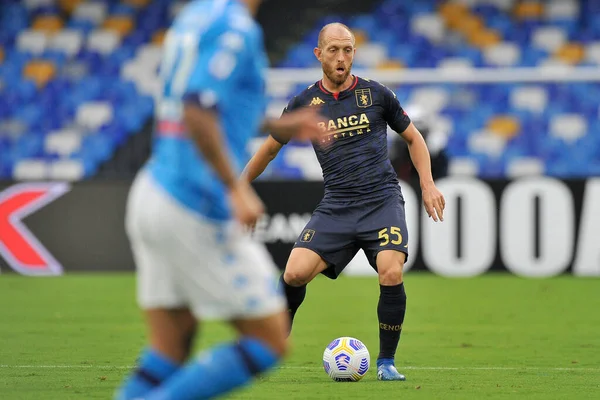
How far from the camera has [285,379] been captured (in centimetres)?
706

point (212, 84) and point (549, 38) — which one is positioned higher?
point (212, 84)

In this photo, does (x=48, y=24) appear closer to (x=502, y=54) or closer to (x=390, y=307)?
(x=502, y=54)

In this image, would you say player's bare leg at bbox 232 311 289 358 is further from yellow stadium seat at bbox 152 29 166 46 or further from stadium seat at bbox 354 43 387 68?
yellow stadium seat at bbox 152 29 166 46

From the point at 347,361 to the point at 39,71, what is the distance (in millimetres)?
15400

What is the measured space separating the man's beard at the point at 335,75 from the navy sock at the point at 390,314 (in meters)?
1.41

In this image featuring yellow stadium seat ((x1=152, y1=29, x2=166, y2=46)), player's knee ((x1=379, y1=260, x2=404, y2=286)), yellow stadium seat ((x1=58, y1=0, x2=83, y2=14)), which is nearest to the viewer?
player's knee ((x1=379, y1=260, x2=404, y2=286))

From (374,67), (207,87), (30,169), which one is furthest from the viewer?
(374,67)

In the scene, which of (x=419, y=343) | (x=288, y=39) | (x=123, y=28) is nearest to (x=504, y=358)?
(x=419, y=343)

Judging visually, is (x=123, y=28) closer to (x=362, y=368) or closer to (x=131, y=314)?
(x=131, y=314)

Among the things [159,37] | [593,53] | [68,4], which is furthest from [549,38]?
[68,4]

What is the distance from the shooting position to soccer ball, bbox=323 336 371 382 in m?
6.94

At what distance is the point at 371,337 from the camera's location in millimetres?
9492

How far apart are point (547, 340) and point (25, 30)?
15207mm

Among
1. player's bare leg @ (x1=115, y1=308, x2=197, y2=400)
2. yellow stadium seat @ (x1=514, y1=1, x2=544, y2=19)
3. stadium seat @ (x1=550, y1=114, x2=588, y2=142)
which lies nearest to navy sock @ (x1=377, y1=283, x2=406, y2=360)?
player's bare leg @ (x1=115, y1=308, x2=197, y2=400)
